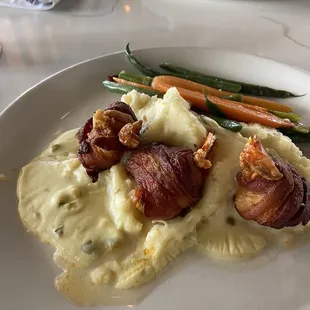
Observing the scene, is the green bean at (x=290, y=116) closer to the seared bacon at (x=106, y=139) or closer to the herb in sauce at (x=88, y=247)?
the seared bacon at (x=106, y=139)

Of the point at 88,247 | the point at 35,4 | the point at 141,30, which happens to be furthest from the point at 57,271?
the point at 35,4

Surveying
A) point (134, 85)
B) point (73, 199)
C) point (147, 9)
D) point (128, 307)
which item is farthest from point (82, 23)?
point (128, 307)

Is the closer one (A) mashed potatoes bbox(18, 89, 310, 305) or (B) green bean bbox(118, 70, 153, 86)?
(A) mashed potatoes bbox(18, 89, 310, 305)

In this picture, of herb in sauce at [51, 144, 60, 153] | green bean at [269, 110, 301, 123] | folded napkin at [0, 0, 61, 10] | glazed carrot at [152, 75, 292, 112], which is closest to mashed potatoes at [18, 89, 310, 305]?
herb in sauce at [51, 144, 60, 153]

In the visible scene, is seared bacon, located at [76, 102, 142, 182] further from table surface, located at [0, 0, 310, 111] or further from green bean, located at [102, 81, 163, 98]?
table surface, located at [0, 0, 310, 111]

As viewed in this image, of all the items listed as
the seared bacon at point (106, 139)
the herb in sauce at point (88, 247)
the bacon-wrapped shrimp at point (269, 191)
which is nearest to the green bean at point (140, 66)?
the seared bacon at point (106, 139)
